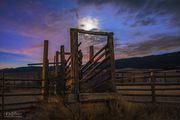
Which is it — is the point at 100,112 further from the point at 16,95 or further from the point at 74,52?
the point at 16,95

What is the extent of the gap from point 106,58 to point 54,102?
2.48 meters

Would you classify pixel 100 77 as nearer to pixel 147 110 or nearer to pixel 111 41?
pixel 111 41

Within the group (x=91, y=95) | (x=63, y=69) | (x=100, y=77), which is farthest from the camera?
(x=63, y=69)

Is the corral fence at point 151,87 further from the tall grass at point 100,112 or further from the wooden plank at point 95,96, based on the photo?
the wooden plank at point 95,96

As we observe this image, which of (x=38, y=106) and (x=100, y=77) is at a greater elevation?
(x=100, y=77)

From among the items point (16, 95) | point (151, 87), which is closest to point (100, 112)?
point (16, 95)

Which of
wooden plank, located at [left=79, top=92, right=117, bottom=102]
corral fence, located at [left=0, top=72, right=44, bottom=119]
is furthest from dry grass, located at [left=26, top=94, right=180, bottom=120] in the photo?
corral fence, located at [left=0, top=72, right=44, bottom=119]

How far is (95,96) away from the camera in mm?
9867

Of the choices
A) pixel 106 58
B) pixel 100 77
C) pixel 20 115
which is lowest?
pixel 20 115

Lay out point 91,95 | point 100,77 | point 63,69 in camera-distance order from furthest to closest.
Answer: point 63,69 → point 100,77 → point 91,95

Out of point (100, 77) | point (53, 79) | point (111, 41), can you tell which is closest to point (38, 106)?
point (53, 79)

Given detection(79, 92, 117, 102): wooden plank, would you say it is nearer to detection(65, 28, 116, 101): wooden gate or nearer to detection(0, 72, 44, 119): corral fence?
detection(65, 28, 116, 101): wooden gate

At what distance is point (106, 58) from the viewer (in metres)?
10.4

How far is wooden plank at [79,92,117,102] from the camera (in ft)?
31.9
